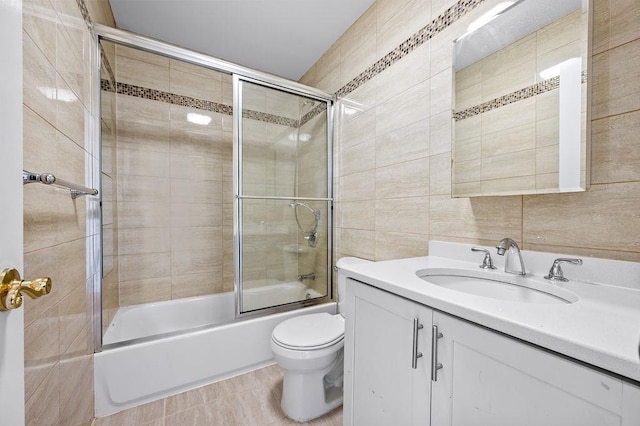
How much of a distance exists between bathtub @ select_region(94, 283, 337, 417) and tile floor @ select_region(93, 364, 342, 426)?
0.21 feet

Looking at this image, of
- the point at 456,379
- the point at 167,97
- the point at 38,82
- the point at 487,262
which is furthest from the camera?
the point at 167,97

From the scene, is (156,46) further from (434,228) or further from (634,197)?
(634,197)

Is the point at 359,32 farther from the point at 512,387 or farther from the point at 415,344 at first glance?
the point at 512,387

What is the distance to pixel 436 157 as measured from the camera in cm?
141

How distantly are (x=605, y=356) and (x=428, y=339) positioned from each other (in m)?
0.38

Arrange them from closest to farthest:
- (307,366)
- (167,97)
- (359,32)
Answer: (307,366) < (359,32) < (167,97)

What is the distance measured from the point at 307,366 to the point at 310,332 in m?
0.18

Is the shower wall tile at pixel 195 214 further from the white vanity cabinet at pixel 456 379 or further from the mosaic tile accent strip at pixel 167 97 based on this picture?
the white vanity cabinet at pixel 456 379

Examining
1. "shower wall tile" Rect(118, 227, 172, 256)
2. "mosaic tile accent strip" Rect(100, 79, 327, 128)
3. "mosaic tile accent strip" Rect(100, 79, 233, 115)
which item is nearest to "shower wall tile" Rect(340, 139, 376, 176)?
"mosaic tile accent strip" Rect(100, 79, 327, 128)

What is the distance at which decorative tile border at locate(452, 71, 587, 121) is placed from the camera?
98 cm

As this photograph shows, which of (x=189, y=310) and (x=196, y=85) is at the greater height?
(x=196, y=85)

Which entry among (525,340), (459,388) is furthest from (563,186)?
(459,388)

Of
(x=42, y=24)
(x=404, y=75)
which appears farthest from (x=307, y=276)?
(x=42, y=24)

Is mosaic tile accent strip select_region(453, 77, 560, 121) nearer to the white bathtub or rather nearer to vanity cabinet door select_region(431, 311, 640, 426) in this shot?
vanity cabinet door select_region(431, 311, 640, 426)
